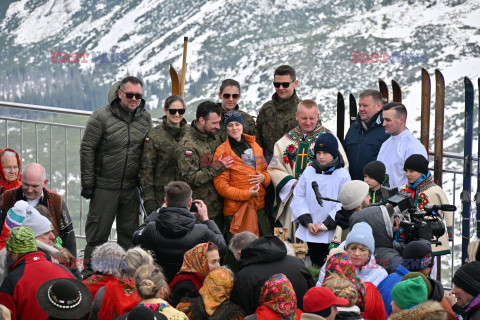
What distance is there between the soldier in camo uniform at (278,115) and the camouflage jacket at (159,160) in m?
0.78

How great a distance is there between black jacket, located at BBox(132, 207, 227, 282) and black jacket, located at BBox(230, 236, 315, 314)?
0.67 meters

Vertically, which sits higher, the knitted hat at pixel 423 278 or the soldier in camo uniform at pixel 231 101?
the soldier in camo uniform at pixel 231 101

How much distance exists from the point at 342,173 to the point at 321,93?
7348cm

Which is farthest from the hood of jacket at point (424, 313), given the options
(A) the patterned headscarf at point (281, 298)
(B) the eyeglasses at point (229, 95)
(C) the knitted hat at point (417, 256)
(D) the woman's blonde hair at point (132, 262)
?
(B) the eyeglasses at point (229, 95)

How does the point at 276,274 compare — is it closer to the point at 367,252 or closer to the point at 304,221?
the point at 367,252

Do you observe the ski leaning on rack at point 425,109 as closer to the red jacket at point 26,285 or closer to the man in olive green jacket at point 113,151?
the man in olive green jacket at point 113,151

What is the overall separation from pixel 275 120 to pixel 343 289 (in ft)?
11.4

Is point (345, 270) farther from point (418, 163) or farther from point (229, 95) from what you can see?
point (229, 95)

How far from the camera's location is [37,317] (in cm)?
401

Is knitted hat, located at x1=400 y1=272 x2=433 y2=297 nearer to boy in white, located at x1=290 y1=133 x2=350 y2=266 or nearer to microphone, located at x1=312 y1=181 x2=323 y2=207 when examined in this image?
microphone, located at x1=312 y1=181 x2=323 y2=207

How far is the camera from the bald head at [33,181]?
5.72 meters

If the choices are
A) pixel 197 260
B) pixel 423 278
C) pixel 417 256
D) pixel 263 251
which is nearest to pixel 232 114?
pixel 197 260

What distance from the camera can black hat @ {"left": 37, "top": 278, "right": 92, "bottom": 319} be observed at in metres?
3.90

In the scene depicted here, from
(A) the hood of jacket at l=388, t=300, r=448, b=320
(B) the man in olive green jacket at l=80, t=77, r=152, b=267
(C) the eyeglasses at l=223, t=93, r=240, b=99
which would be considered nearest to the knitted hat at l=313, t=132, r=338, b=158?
(C) the eyeglasses at l=223, t=93, r=240, b=99
